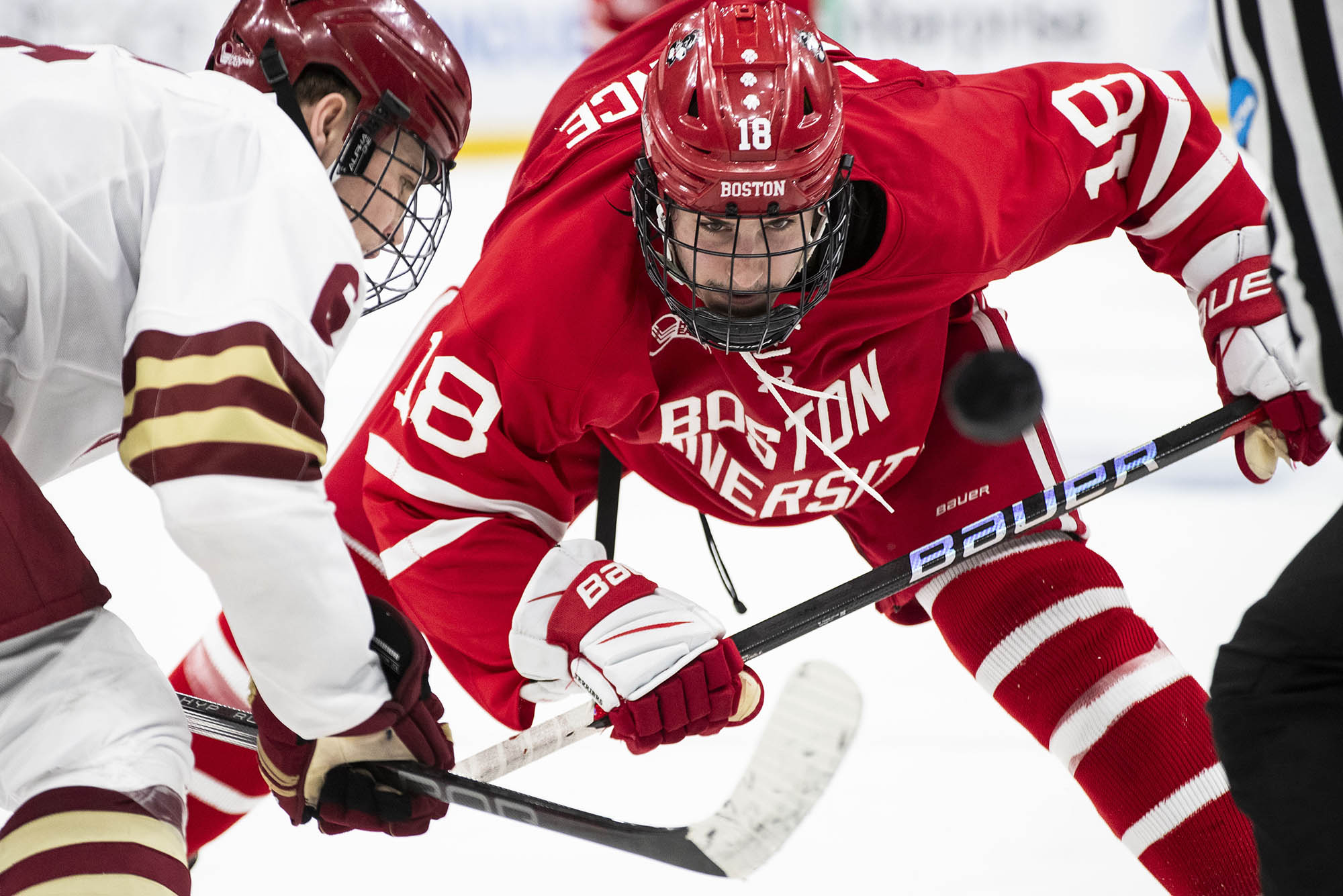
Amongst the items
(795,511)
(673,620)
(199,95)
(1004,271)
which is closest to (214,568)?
(199,95)

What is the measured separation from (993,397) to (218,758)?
1.17 m

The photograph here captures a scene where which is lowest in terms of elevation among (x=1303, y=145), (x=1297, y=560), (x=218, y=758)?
(x=218, y=758)

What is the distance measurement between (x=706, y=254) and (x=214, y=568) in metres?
0.71

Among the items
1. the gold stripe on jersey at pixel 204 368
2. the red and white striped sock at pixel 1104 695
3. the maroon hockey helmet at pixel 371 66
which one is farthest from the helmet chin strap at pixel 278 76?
the red and white striped sock at pixel 1104 695

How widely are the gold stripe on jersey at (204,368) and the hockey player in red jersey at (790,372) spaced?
57 cm

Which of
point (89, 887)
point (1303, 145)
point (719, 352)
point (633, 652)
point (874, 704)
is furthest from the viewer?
point (874, 704)

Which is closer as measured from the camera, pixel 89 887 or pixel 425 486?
pixel 89 887

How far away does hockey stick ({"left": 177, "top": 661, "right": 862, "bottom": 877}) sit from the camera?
1663 mm

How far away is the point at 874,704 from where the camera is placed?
2.29m

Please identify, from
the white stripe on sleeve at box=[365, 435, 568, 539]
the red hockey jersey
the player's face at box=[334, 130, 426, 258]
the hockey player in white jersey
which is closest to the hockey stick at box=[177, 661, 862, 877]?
the red hockey jersey

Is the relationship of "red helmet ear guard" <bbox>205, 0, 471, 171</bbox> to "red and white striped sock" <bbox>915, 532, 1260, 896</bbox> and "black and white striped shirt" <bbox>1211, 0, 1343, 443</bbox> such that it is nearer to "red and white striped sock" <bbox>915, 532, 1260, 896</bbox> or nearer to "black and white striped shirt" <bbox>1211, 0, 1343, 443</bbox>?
"red and white striped sock" <bbox>915, 532, 1260, 896</bbox>

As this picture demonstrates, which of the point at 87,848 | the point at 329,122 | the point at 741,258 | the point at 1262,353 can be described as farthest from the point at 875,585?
the point at 87,848

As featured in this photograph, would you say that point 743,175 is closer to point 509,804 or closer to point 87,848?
point 509,804

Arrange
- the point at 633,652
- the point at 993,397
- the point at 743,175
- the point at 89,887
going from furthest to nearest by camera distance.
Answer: the point at 993,397
the point at 633,652
the point at 743,175
the point at 89,887
